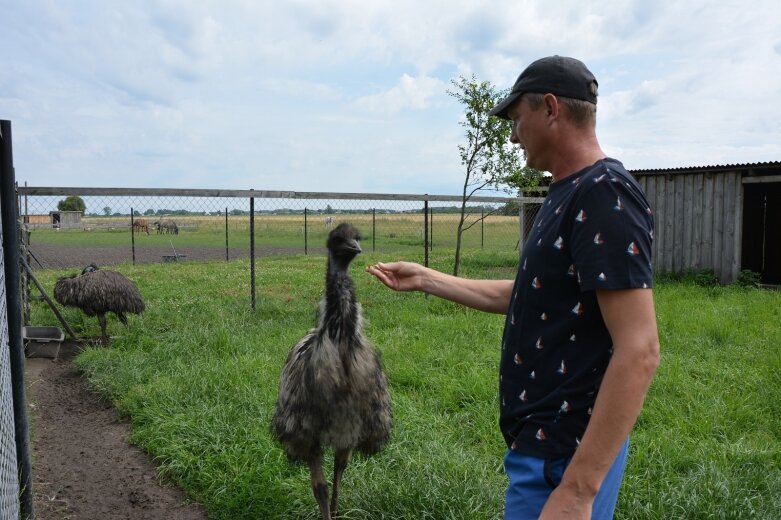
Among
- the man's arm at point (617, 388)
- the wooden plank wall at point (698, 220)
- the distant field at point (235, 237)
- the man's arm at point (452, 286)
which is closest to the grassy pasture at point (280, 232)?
the distant field at point (235, 237)

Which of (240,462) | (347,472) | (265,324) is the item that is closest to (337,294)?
(347,472)

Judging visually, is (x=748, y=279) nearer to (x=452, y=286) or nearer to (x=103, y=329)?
(x=103, y=329)

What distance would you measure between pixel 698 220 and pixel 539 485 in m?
13.5

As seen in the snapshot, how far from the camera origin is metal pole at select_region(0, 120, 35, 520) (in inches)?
141

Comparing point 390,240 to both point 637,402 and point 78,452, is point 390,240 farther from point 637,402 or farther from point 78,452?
point 637,402

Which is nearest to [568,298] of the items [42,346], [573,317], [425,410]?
[573,317]

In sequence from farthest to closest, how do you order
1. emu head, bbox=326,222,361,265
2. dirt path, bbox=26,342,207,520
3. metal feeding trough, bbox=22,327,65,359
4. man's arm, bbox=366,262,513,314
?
metal feeding trough, bbox=22,327,65,359, dirt path, bbox=26,342,207,520, emu head, bbox=326,222,361,265, man's arm, bbox=366,262,513,314

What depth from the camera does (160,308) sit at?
959cm

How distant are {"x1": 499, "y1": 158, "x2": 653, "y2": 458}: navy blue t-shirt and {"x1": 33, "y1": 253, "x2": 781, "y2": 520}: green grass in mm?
1897

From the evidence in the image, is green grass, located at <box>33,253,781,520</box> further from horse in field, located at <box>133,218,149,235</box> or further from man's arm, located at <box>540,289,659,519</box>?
horse in field, located at <box>133,218,149,235</box>

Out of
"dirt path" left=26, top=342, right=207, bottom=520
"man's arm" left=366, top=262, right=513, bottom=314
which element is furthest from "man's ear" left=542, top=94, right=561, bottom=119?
"dirt path" left=26, top=342, right=207, bottom=520

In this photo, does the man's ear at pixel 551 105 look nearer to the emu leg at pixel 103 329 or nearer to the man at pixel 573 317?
the man at pixel 573 317

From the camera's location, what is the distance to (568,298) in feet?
5.62

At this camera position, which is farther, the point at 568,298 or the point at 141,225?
the point at 141,225
